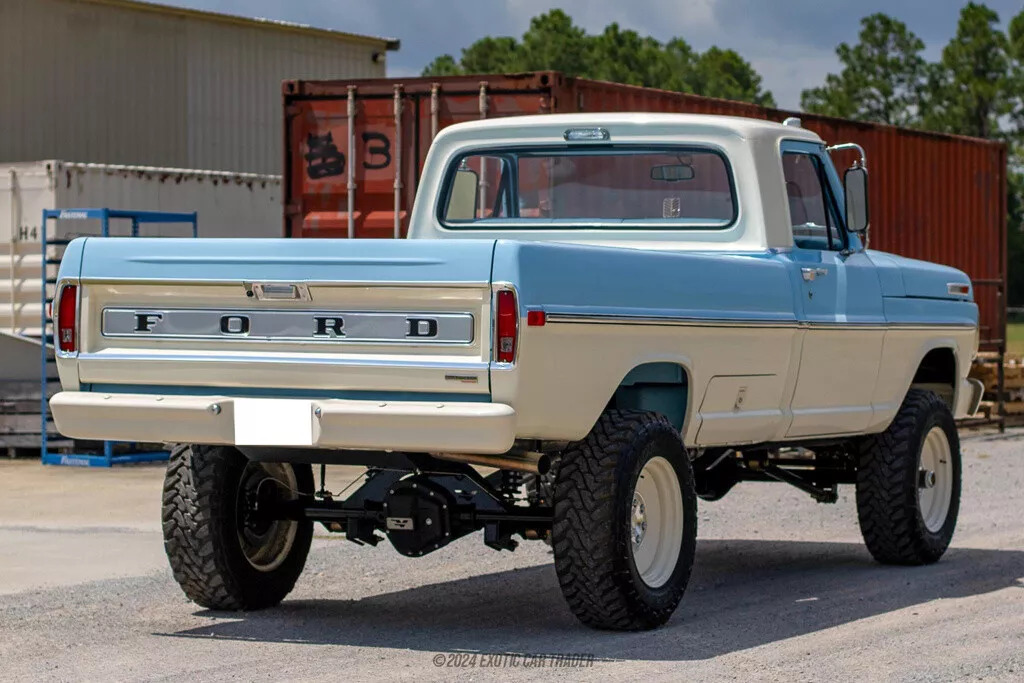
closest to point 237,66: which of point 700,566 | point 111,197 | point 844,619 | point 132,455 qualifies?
point 111,197

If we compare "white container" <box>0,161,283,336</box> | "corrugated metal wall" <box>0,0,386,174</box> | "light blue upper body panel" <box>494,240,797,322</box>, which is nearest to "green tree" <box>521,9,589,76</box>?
"corrugated metal wall" <box>0,0,386,174</box>

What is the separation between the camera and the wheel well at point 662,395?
331 inches

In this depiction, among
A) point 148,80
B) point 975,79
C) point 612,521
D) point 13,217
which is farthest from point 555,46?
point 612,521

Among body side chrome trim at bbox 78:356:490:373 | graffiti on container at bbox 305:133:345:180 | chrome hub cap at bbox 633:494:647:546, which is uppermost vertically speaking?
graffiti on container at bbox 305:133:345:180

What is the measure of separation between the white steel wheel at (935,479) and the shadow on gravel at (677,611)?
254 mm

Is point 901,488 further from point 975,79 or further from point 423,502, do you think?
point 975,79

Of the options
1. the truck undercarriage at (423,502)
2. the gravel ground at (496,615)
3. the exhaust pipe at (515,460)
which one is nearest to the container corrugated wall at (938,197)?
the gravel ground at (496,615)

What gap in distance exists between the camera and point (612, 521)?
7.69 m

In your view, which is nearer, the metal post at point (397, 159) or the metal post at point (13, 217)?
the metal post at point (397, 159)

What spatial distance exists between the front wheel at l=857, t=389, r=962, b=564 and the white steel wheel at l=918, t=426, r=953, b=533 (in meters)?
0.02

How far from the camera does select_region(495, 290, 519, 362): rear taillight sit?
716 cm

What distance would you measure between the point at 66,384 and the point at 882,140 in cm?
1384

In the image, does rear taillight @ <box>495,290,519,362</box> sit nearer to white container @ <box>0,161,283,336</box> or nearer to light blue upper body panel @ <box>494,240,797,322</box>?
light blue upper body panel @ <box>494,240,797,322</box>

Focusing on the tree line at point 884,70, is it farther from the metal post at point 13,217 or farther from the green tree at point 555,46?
the metal post at point 13,217
